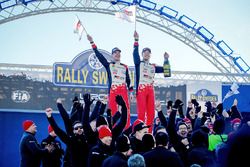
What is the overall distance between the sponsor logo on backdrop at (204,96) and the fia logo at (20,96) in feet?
Result: 20.3

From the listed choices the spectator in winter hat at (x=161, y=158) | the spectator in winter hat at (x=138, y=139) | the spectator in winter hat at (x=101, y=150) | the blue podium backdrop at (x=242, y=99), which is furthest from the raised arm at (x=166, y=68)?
the blue podium backdrop at (x=242, y=99)

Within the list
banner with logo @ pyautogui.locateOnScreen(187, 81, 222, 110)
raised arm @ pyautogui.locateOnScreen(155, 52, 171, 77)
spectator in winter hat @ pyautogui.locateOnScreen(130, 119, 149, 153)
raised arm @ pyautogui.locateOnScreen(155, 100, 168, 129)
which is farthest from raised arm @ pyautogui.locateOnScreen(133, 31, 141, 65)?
banner with logo @ pyautogui.locateOnScreen(187, 81, 222, 110)

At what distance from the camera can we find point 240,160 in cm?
185

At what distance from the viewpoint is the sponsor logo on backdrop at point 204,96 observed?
1383cm

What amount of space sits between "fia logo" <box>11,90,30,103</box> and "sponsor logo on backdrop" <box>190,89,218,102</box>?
6191 mm

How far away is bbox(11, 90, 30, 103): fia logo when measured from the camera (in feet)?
41.5

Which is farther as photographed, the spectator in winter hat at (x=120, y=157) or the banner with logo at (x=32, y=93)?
the banner with logo at (x=32, y=93)

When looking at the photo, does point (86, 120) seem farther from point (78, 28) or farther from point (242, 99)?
point (242, 99)

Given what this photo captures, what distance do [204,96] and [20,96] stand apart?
691cm

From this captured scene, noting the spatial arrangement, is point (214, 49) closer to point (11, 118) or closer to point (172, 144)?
point (11, 118)

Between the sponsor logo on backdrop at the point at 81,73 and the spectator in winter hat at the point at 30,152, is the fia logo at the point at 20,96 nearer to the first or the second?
the sponsor logo on backdrop at the point at 81,73

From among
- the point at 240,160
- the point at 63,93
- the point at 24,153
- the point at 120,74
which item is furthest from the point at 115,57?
the point at 240,160

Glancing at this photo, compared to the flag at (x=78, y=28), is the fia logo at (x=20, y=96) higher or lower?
lower

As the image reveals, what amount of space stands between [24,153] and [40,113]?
20.8 ft
